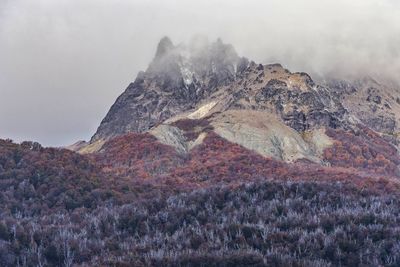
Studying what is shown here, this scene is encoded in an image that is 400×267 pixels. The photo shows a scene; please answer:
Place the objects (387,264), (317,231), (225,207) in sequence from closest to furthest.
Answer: (387,264), (317,231), (225,207)

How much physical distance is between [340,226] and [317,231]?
6.24 m

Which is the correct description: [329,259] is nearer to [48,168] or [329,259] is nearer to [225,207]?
[225,207]

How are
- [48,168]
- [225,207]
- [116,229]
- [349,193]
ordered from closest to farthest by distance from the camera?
[116,229] → [225,207] → [349,193] → [48,168]

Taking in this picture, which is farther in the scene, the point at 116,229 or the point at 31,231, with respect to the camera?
the point at 116,229

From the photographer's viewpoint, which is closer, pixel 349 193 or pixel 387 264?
pixel 387 264

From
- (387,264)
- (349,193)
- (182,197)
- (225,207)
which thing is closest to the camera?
(387,264)

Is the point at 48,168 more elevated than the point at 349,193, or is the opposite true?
the point at 48,168

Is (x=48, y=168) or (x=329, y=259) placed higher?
(x=48, y=168)

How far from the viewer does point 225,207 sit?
153000 millimetres

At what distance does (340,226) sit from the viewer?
122 m

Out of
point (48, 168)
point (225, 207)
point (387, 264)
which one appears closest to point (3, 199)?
point (48, 168)

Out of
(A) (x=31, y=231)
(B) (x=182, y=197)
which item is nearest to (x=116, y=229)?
(A) (x=31, y=231)

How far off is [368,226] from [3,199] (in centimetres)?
8647

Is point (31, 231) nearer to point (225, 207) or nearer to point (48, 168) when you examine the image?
point (225, 207)
